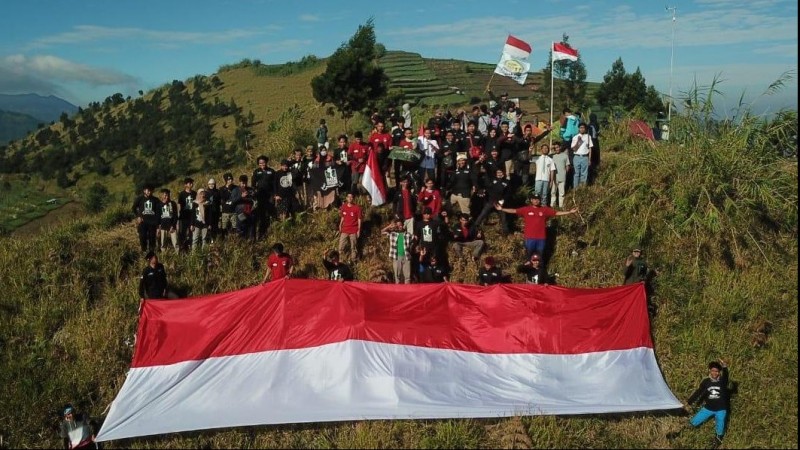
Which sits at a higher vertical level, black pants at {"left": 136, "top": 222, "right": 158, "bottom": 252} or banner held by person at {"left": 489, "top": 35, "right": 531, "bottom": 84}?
banner held by person at {"left": 489, "top": 35, "right": 531, "bottom": 84}

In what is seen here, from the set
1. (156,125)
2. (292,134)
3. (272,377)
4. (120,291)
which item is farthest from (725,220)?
(156,125)

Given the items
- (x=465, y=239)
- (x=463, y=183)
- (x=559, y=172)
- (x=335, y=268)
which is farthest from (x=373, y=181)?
(x=559, y=172)

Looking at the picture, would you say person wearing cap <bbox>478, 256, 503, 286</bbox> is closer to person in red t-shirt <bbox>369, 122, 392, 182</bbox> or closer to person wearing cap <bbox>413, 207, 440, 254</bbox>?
person wearing cap <bbox>413, 207, 440, 254</bbox>

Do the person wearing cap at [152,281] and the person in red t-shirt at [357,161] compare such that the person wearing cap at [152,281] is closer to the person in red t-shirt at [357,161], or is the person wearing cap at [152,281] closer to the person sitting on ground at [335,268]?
the person sitting on ground at [335,268]

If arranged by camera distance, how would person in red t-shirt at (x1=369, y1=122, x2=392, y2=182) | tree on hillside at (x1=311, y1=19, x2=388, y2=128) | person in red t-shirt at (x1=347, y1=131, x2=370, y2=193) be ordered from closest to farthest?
person in red t-shirt at (x1=347, y1=131, x2=370, y2=193) < person in red t-shirt at (x1=369, y1=122, x2=392, y2=182) < tree on hillside at (x1=311, y1=19, x2=388, y2=128)

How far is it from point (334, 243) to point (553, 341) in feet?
20.1

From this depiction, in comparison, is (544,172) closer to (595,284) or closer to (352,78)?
(595,284)

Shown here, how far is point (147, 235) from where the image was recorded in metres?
13.9

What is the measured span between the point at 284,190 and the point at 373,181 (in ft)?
7.28

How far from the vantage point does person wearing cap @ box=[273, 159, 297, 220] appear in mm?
14867

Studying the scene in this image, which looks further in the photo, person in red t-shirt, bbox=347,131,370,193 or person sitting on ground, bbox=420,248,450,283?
person in red t-shirt, bbox=347,131,370,193

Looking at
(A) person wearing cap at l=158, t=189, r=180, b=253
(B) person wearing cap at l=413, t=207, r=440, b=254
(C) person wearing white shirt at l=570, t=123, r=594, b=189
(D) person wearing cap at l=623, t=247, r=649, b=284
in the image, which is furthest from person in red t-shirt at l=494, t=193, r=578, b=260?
(A) person wearing cap at l=158, t=189, r=180, b=253

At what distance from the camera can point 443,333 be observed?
10984 mm

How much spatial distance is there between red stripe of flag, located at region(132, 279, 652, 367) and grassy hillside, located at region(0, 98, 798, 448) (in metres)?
1.33
